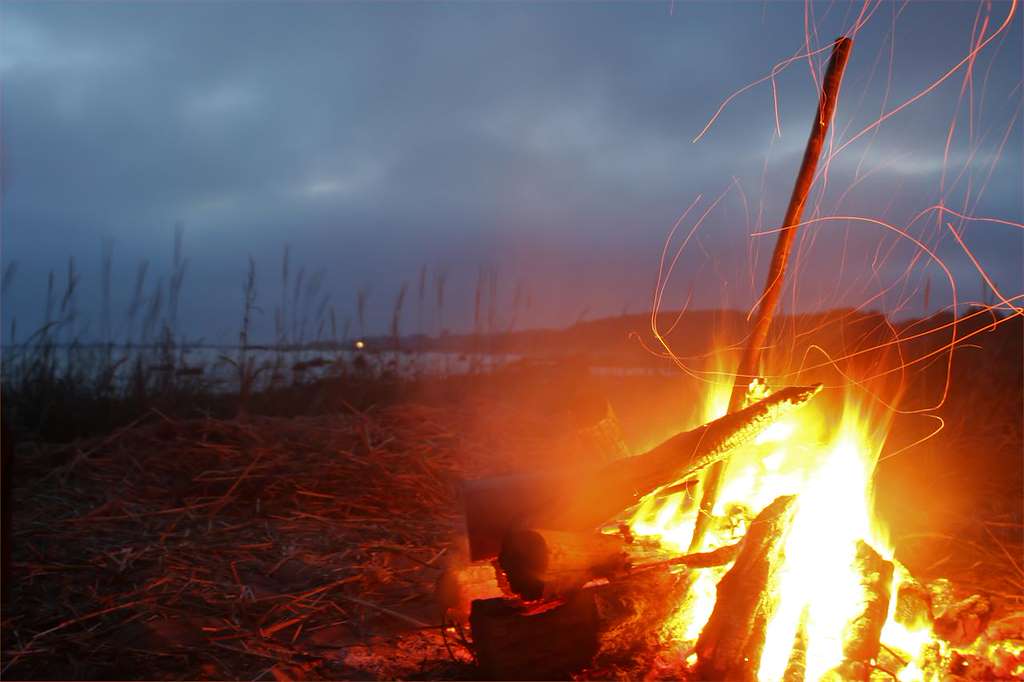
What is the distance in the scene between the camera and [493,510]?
8.10 feet

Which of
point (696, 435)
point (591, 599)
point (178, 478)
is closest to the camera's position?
point (591, 599)

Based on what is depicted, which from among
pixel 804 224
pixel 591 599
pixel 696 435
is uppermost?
pixel 804 224

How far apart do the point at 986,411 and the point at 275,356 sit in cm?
662

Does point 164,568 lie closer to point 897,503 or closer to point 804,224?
point 804,224

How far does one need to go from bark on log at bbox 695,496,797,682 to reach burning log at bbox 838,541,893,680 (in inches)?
14.4

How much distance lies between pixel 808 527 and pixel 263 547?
2356mm

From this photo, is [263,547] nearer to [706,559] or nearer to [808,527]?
[706,559]

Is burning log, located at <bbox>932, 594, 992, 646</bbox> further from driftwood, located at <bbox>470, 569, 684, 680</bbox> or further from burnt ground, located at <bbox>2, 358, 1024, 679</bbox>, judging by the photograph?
driftwood, located at <bbox>470, 569, 684, 680</bbox>

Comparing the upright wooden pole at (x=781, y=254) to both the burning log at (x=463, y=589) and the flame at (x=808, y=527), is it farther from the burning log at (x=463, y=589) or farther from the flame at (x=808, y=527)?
the burning log at (x=463, y=589)

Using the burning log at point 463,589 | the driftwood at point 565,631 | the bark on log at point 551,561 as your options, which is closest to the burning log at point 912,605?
the driftwood at point 565,631

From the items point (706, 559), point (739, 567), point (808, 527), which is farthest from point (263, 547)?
point (808, 527)

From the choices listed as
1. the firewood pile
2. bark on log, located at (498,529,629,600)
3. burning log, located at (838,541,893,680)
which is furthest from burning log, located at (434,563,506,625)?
burning log, located at (838,541,893,680)

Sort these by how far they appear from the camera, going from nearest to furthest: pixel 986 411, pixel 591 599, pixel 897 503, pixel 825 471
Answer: pixel 591 599
pixel 825 471
pixel 897 503
pixel 986 411

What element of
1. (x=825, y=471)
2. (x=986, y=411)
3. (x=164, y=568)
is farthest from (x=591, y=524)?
(x=986, y=411)
